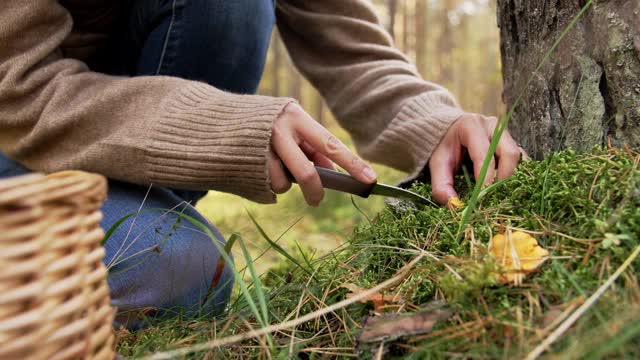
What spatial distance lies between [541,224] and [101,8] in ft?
4.50

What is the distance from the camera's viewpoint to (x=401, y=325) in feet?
2.44

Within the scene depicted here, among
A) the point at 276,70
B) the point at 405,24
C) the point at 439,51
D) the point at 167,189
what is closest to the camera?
the point at 167,189

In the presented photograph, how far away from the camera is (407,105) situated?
1.52 m

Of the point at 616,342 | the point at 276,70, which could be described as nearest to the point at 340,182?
the point at 616,342

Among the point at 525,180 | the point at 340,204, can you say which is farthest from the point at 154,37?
the point at 340,204

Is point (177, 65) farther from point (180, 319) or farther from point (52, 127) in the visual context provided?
point (180, 319)

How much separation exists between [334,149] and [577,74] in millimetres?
527

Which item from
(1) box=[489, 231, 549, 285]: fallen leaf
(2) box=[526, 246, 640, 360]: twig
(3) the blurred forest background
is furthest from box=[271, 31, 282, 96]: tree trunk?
(2) box=[526, 246, 640, 360]: twig

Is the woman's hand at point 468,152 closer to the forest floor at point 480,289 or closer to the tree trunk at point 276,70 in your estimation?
the forest floor at point 480,289

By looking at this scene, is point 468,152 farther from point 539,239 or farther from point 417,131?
point 539,239

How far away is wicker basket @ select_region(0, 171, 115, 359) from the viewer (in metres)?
0.55

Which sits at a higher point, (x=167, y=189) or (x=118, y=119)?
(x=118, y=119)

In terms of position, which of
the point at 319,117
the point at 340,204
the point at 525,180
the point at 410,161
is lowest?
the point at 319,117

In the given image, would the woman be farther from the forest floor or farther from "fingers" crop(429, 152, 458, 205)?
the forest floor
